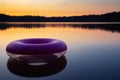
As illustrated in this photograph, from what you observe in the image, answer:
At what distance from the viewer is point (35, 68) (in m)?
3.26

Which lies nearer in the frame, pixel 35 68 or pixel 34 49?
pixel 35 68

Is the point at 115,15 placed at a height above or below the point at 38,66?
below

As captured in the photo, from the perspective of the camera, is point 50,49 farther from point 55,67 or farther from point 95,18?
point 95,18

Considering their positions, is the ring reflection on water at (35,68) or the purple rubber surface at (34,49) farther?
the purple rubber surface at (34,49)

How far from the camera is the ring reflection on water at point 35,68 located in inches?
118

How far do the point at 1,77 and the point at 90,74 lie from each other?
1.41 meters

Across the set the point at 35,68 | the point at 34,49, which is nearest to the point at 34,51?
the point at 34,49

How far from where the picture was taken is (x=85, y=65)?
11.6ft

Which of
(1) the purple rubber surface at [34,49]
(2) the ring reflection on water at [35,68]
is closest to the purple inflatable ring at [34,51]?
(1) the purple rubber surface at [34,49]

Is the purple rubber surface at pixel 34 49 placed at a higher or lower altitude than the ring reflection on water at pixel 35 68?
higher

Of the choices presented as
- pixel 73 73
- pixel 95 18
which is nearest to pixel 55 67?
pixel 73 73

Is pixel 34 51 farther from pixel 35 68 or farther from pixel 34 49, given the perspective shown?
pixel 35 68

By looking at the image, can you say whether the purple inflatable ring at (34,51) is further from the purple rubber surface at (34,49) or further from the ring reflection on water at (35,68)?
the ring reflection on water at (35,68)

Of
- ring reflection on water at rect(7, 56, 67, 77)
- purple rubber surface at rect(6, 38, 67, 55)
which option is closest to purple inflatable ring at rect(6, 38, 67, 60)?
purple rubber surface at rect(6, 38, 67, 55)
